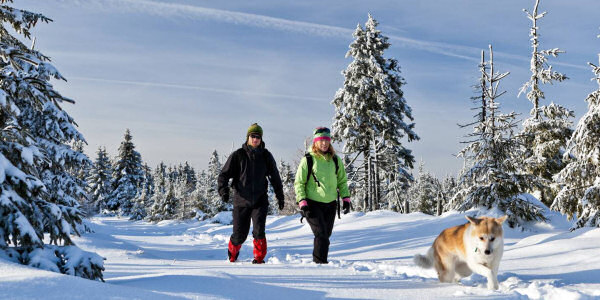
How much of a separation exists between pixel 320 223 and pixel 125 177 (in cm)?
5132

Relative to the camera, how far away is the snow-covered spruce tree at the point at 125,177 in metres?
53.0

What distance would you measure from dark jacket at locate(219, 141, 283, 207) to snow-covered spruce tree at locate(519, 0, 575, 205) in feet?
57.4

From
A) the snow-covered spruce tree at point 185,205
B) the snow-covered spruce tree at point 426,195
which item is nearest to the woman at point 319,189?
the snow-covered spruce tree at point 185,205

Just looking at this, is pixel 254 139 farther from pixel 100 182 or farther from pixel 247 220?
pixel 100 182

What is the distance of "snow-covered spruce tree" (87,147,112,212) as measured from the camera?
176 ft

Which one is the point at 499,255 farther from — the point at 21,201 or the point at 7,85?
the point at 7,85

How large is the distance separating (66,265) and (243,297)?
2.00 metres

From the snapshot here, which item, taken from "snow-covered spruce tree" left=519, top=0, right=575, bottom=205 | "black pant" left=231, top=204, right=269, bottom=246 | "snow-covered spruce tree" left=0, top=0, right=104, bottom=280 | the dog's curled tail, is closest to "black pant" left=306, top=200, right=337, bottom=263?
"black pant" left=231, top=204, right=269, bottom=246

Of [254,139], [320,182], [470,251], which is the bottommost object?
[470,251]

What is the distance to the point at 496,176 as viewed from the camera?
42.6 feet

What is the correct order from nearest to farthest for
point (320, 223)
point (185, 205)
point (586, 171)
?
1. point (320, 223)
2. point (586, 171)
3. point (185, 205)

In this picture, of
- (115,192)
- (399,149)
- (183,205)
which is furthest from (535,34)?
(115,192)

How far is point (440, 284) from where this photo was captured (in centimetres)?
499

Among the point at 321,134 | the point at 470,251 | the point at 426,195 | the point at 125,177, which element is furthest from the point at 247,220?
the point at 426,195
